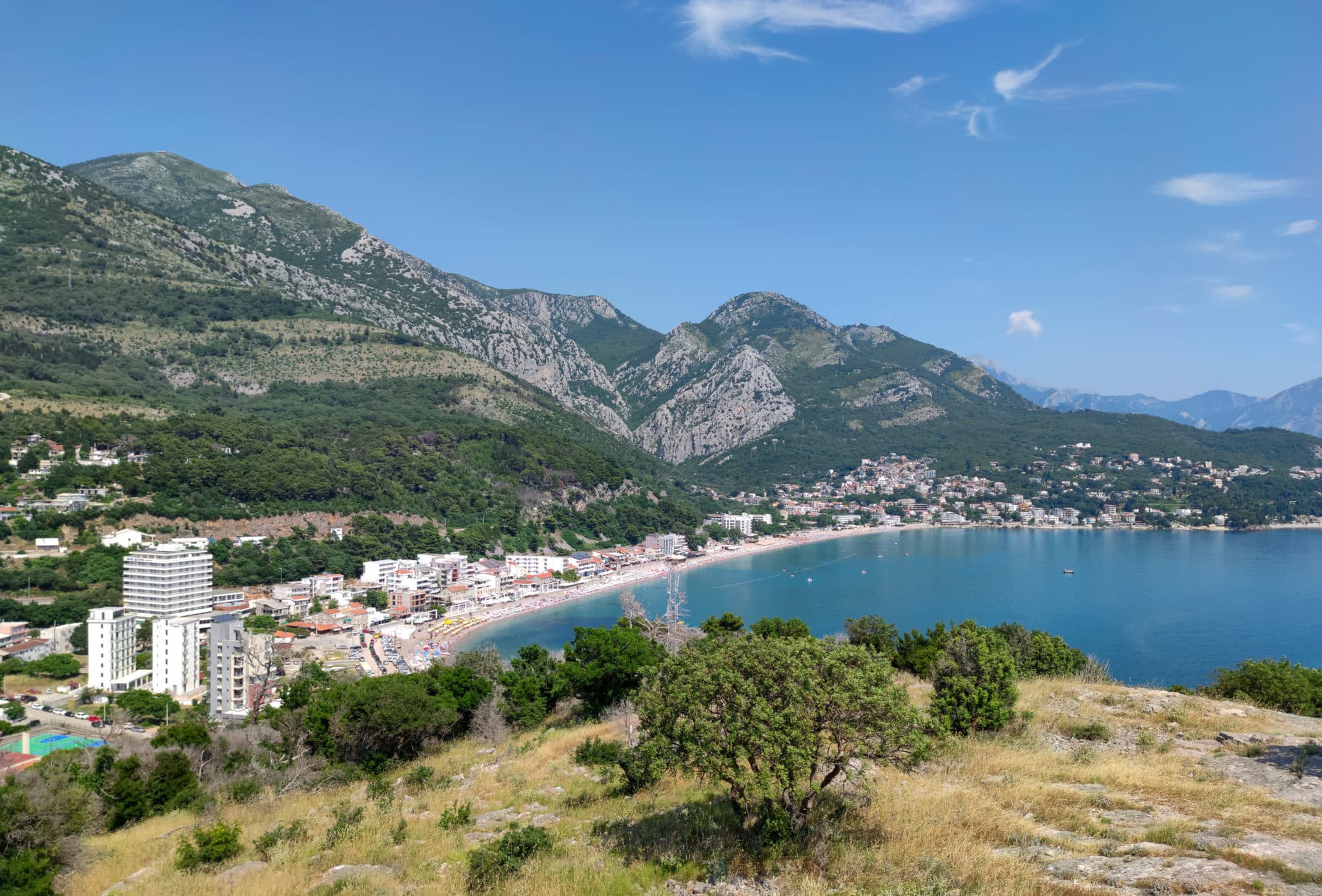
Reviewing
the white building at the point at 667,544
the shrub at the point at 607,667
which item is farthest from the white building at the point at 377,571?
the shrub at the point at 607,667

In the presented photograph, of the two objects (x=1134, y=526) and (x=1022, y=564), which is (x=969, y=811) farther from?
(x=1134, y=526)

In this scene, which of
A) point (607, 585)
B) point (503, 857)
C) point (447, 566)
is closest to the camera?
point (503, 857)

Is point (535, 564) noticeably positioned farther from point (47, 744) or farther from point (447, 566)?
point (47, 744)

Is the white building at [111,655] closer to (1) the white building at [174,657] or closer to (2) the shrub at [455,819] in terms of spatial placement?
(1) the white building at [174,657]

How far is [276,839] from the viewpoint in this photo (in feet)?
30.1

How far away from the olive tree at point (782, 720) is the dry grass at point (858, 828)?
2.53ft

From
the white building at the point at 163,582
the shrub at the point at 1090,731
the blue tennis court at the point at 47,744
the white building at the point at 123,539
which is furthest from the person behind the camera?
the white building at the point at 123,539

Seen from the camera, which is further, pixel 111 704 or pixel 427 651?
pixel 427 651

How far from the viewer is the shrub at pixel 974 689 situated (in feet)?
36.8

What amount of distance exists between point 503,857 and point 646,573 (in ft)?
221

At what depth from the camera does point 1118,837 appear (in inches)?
257

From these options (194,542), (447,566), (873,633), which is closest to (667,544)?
(447,566)

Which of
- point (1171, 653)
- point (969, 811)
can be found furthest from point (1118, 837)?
point (1171, 653)

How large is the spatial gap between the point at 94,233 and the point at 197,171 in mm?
75404
